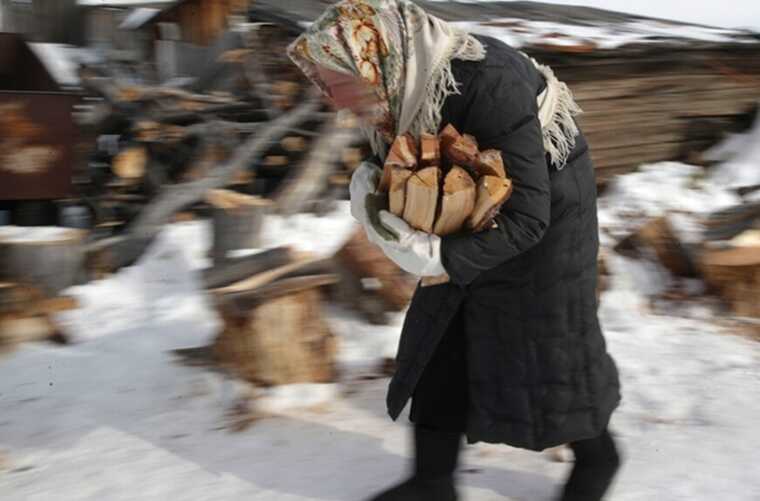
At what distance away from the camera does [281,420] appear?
299 cm

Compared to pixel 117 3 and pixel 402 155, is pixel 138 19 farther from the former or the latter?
pixel 402 155

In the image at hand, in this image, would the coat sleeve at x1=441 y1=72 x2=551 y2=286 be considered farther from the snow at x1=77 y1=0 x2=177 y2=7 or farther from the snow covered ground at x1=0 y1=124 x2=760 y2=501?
the snow at x1=77 y1=0 x2=177 y2=7

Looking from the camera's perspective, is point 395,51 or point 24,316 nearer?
point 395,51

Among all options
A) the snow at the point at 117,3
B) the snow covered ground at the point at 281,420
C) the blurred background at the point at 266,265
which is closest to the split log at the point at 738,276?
the blurred background at the point at 266,265

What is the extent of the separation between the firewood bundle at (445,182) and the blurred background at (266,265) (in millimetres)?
1117

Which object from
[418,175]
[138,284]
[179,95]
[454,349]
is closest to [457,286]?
[454,349]

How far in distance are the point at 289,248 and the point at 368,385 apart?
0.65 meters

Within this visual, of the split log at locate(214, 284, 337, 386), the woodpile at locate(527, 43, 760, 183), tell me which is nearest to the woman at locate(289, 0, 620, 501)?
the split log at locate(214, 284, 337, 386)

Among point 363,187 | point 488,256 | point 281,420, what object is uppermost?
point 363,187

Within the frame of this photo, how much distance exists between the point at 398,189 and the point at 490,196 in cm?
22

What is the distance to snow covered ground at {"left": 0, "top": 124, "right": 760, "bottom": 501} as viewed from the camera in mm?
2602

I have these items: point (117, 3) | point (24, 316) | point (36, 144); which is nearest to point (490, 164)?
point (24, 316)

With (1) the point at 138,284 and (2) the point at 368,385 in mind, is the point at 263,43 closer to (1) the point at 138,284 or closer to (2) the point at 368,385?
(1) the point at 138,284

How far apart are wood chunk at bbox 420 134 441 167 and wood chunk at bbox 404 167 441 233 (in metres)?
0.02
